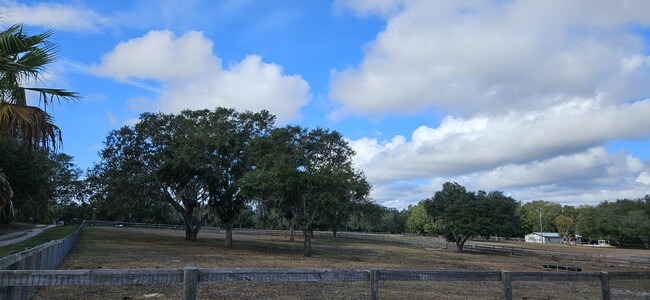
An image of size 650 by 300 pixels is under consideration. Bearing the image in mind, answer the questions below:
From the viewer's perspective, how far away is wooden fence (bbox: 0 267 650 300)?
5305mm

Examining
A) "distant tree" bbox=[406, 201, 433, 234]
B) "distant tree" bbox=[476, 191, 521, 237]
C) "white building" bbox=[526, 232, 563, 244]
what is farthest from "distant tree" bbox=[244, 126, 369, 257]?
"white building" bbox=[526, 232, 563, 244]

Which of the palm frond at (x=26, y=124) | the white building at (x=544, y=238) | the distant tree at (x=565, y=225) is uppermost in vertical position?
the palm frond at (x=26, y=124)

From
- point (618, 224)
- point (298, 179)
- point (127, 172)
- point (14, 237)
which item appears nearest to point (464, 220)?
point (298, 179)

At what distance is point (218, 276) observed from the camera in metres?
6.09

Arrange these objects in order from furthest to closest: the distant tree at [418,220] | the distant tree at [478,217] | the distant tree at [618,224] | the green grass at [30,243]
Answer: the distant tree at [418,220] < the distant tree at [618,224] < the distant tree at [478,217] < the green grass at [30,243]

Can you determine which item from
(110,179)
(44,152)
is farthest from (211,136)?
(44,152)

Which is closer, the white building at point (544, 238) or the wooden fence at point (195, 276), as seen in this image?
the wooden fence at point (195, 276)

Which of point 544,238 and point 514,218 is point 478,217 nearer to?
point 514,218

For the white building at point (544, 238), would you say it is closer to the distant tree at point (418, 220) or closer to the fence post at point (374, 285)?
the distant tree at point (418, 220)

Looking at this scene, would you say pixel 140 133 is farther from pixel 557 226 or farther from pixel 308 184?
pixel 557 226

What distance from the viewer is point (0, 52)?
7227 mm

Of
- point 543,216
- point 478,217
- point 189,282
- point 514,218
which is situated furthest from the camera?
point 543,216

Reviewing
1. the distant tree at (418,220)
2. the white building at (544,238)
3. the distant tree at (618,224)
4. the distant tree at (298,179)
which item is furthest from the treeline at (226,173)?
the white building at (544,238)

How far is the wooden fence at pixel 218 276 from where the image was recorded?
5305 mm
